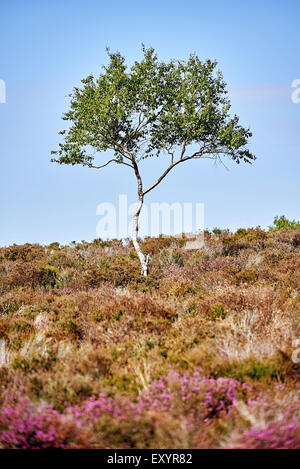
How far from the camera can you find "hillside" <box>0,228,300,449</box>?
3.46m

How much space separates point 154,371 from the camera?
464 cm

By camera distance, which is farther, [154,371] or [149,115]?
[149,115]

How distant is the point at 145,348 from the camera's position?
17.9 feet

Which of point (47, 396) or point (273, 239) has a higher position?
point (273, 239)

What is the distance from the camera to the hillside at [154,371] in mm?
3465

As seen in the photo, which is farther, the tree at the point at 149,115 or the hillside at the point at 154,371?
the tree at the point at 149,115

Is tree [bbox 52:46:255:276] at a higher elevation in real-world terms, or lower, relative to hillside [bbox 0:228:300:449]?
higher

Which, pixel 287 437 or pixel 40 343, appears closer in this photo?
pixel 287 437

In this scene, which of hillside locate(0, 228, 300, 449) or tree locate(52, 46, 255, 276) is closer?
hillside locate(0, 228, 300, 449)

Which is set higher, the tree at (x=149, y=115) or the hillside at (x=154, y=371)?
the tree at (x=149, y=115)
